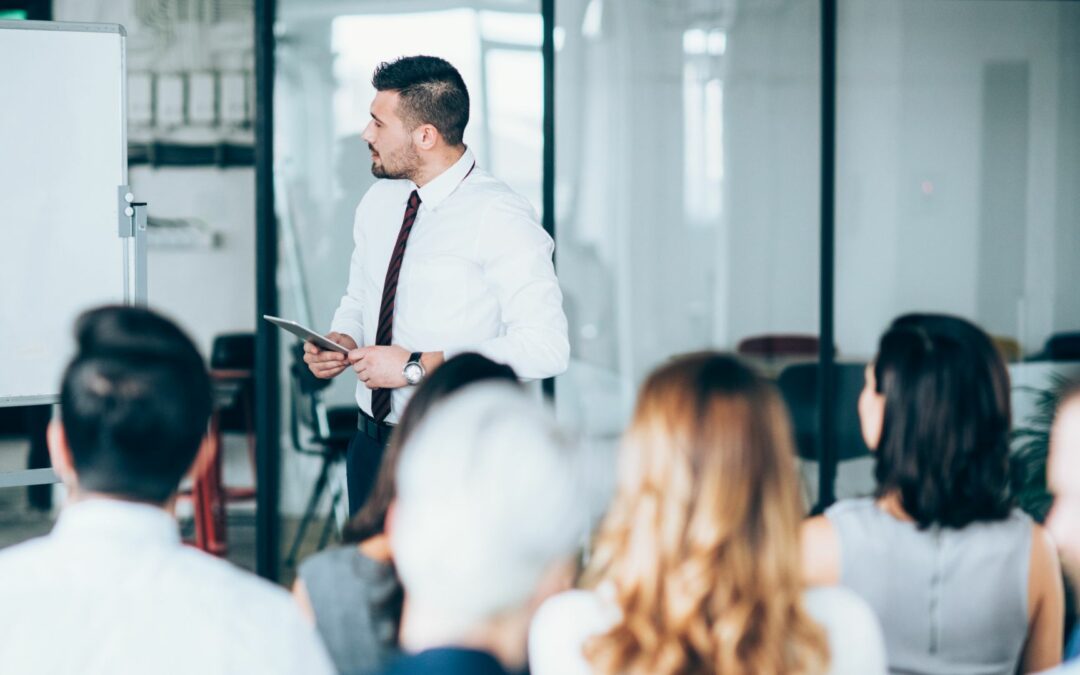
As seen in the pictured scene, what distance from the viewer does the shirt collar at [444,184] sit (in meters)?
3.27

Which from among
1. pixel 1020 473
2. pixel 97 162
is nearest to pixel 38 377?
pixel 97 162

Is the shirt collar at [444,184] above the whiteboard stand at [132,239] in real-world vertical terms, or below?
above

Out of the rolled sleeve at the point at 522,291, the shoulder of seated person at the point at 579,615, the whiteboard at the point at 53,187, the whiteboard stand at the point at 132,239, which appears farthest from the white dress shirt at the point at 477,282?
the shoulder of seated person at the point at 579,615

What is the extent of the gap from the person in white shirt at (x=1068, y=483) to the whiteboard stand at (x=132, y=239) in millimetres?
2585

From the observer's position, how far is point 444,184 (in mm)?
3270

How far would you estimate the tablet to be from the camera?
2859mm

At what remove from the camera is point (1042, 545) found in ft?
6.67

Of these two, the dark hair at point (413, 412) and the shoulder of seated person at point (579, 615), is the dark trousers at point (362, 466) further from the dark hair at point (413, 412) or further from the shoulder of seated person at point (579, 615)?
the shoulder of seated person at point (579, 615)

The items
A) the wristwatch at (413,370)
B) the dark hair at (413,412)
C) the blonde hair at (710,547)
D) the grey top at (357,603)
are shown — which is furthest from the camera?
the wristwatch at (413,370)

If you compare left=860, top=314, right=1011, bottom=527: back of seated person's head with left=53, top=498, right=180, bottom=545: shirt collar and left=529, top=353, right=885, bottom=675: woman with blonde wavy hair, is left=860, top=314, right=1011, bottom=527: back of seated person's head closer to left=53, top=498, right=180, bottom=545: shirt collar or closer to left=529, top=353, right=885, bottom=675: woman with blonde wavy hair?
left=529, top=353, right=885, bottom=675: woman with blonde wavy hair

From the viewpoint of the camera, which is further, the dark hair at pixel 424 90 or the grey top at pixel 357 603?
the dark hair at pixel 424 90

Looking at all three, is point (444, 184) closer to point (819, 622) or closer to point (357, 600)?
point (357, 600)

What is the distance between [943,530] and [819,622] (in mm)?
553

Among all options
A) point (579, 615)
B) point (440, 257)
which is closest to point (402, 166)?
point (440, 257)
